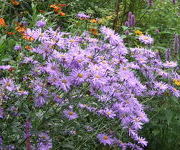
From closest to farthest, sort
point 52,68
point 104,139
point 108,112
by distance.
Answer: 1. point 52,68
2. point 108,112
3. point 104,139

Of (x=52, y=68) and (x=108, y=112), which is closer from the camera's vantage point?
(x=52, y=68)

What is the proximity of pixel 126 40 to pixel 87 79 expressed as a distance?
2.58 metres

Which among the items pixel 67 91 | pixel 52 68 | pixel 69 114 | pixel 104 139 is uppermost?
pixel 52 68

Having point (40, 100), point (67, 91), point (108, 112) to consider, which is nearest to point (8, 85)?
point (40, 100)

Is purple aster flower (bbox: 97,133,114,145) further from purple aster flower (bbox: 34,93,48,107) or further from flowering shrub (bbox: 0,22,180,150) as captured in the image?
purple aster flower (bbox: 34,93,48,107)

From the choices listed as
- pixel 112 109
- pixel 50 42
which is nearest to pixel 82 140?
pixel 112 109

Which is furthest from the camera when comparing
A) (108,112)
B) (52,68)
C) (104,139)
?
(104,139)

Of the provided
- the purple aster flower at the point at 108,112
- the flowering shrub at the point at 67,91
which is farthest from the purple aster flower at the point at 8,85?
the purple aster flower at the point at 108,112

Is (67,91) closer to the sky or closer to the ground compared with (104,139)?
closer to the sky

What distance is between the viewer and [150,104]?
2.99m

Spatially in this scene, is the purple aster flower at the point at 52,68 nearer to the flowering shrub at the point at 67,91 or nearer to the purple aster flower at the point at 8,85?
the flowering shrub at the point at 67,91

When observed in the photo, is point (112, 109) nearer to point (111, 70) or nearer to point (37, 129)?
point (111, 70)

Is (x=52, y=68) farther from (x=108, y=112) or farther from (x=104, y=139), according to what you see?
(x=104, y=139)

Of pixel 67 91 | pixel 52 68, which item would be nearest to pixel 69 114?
pixel 67 91
